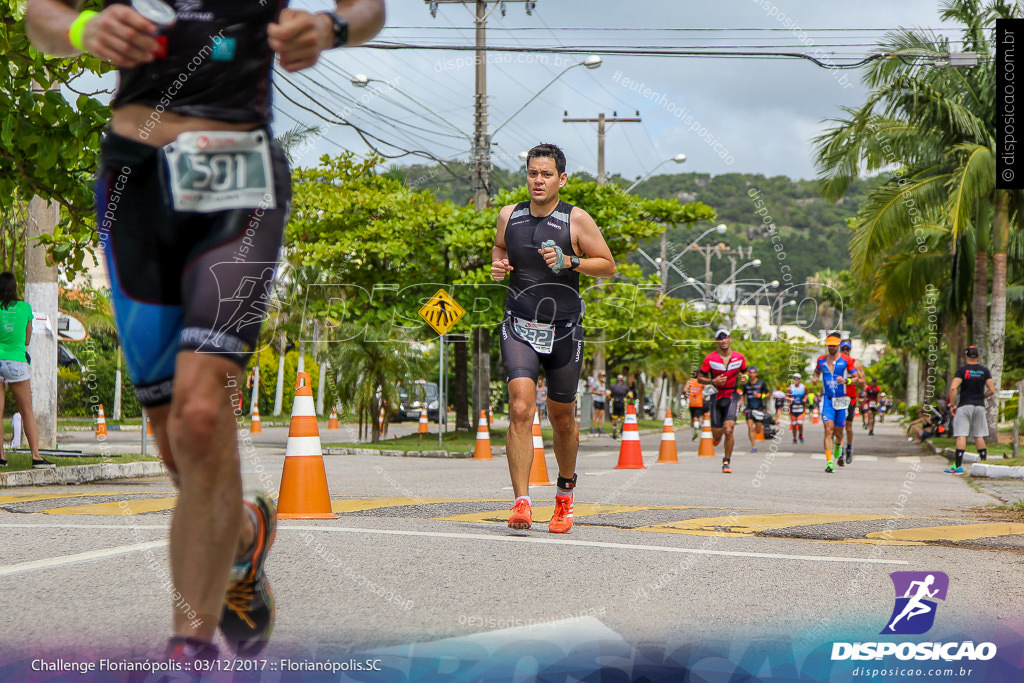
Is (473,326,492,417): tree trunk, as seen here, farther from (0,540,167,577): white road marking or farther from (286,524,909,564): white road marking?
(0,540,167,577): white road marking

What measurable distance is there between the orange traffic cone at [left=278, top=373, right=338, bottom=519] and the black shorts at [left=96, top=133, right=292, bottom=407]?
404 cm

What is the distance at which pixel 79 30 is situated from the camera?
2.52m

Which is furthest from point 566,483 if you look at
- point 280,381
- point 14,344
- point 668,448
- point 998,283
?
point 280,381

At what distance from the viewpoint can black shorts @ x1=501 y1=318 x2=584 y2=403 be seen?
6273mm

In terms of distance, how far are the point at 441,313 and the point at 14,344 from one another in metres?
11.5

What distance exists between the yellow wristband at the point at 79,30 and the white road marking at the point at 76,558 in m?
2.60

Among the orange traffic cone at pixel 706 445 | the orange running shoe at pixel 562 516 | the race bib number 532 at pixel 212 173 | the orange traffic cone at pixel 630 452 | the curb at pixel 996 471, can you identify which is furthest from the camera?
the orange traffic cone at pixel 706 445

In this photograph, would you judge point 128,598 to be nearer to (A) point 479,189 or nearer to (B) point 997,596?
(B) point 997,596

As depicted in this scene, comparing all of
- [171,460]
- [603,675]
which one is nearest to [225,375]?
[171,460]

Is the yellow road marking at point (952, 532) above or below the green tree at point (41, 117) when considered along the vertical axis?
below

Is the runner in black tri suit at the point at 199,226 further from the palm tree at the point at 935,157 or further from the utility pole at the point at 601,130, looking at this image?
the utility pole at the point at 601,130

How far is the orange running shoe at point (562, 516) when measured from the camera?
6.19 meters

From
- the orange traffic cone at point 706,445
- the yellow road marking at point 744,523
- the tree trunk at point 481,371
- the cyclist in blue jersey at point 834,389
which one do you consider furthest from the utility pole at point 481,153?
the yellow road marking at point 744,523

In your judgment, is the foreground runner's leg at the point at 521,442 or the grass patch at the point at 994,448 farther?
the grass patch at the point at 994,448
